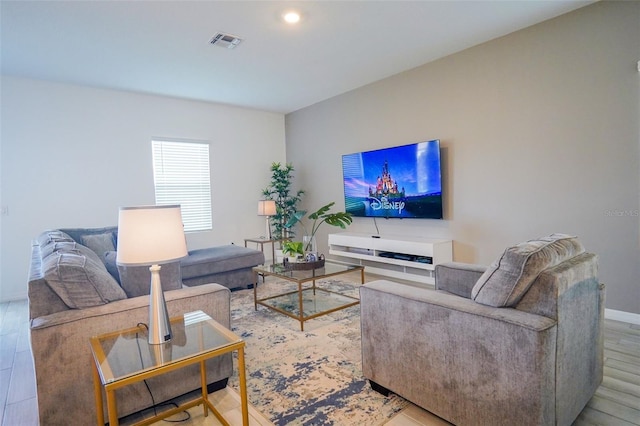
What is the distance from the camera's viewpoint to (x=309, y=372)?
7.24ft

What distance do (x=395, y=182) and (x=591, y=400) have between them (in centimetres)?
305

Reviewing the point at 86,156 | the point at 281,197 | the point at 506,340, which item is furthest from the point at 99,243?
the point at 506,340

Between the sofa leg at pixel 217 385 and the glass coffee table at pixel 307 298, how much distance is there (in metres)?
0.91

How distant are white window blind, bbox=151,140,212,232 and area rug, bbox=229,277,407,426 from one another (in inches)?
107

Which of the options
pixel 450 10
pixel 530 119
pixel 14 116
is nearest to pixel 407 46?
pixel 450 10

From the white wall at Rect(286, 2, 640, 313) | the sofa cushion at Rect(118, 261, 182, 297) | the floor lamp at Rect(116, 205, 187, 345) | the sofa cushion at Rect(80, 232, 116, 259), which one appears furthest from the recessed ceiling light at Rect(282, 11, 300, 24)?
the sofa cushion at Rect(80, 232, 116, 259)

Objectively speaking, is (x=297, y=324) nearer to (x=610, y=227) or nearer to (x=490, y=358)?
(x=490, y=358)

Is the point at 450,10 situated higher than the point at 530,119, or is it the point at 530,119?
the point at 450,10

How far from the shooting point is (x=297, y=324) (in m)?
3.04

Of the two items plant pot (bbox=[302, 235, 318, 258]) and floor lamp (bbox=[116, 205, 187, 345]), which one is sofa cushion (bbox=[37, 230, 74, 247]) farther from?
plant pot (bbox=[302, 235, 318, 258])

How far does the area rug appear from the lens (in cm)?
178

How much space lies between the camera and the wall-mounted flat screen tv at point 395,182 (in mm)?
4090

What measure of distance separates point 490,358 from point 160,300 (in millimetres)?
1438

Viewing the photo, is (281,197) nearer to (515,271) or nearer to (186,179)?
(186,179)
